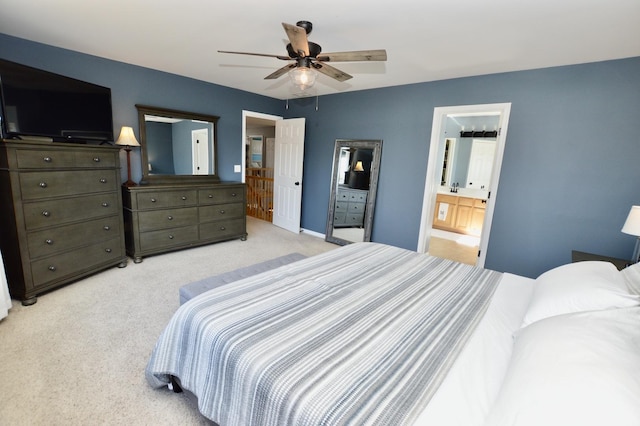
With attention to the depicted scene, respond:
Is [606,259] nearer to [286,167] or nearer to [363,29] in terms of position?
[363,29]

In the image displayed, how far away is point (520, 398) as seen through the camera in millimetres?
782

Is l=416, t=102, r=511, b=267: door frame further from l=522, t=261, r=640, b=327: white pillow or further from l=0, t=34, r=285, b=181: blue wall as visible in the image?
l=0, t=34, r=285, b=181: blue wall

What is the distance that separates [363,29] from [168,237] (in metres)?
3.29

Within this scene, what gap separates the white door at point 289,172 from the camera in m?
4.95

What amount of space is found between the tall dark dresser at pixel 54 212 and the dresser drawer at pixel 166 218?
362mm

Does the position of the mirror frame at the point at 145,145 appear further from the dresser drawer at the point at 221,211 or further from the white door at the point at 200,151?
the dresser drawer at the point at 221,211

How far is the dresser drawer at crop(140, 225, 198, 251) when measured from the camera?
11.4 feet

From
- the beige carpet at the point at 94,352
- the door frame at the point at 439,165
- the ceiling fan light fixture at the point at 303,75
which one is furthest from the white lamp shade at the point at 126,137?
the door frame at the point at 439,165

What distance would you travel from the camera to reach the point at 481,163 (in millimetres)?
5512

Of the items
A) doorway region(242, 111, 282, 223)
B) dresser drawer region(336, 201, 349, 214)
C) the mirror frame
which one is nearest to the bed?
dresser drawer region(336, 201, 349, 214)

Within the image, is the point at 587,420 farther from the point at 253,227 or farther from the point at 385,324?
the point at 253,227

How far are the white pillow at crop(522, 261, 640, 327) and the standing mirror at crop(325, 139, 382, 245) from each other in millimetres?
2871

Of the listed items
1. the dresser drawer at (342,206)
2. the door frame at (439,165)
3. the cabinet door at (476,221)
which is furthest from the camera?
the cabinet door at (476,221)

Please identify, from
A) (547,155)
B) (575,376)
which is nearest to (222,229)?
(575,376)
